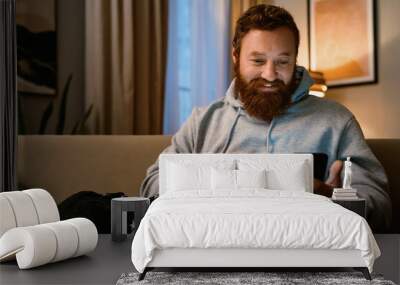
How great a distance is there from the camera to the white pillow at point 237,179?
3.34m

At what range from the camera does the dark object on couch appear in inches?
138

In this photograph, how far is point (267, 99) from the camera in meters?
3.76

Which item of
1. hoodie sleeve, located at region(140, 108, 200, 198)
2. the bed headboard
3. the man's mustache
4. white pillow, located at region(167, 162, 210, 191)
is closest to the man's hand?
the bed headboard

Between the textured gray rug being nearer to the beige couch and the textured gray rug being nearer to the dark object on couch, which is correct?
the dark object on couch

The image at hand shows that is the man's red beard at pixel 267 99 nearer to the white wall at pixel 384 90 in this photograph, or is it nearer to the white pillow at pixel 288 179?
the white pillow at pixel 288 179

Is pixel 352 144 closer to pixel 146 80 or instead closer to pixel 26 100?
pixel 146 80

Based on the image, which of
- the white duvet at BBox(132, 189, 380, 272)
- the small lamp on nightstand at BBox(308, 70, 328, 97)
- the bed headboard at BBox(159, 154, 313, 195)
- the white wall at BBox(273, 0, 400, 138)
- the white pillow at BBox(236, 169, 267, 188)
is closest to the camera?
the white duvet at BBox(132, 189, 380, 272)

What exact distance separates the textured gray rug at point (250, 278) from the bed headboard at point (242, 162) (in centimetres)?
101

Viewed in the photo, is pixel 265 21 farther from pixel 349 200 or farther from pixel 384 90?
pixel 384 90

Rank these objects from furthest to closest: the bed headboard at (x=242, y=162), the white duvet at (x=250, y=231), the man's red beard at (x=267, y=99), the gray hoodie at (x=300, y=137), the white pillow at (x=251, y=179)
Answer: the man's red beard at (x=267, y=99)
the gray hoodie at (x=300, y=137)
the bed headboard at (x=242, y=162)
the white pillow at (x=251, y=179)
the white duvet at (x=250, y=231)

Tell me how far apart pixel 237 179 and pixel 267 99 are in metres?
0.66

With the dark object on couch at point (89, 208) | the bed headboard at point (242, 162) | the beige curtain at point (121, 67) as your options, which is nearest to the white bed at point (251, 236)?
the bed headboard at point (242, 162)

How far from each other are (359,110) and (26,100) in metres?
2.74

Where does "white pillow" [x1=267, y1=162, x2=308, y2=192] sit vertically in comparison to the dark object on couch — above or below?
above
